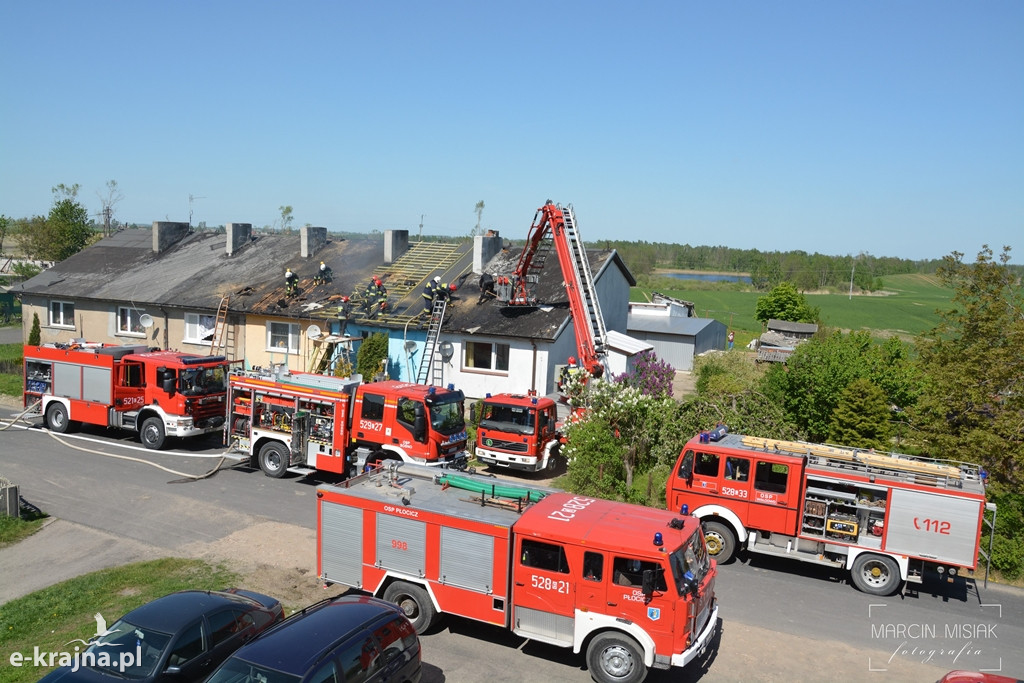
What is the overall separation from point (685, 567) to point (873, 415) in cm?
1244

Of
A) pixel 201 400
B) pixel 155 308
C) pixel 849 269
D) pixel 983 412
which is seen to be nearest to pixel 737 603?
pixel 983 412

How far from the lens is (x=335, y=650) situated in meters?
8.50

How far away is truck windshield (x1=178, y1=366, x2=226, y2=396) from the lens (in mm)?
22438

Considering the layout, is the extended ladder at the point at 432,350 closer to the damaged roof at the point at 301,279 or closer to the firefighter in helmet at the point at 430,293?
the firefighter in helmet at the point at 430,293

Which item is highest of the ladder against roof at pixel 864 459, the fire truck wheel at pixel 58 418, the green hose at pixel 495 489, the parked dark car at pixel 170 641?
the ladder against roof at pixel 864 459

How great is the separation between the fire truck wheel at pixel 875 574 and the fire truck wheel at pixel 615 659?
Answer: 20.3 feet

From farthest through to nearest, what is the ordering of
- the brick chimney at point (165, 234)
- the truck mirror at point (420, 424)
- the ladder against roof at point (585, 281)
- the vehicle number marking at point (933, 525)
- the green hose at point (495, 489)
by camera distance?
the brick chimney at point (165, 234) < the ladder against roof at point (585, 281) < the truck mirror at point (420, 424) < the vehicle number marking at point (933, 525) < the green hose at point (495, 489)

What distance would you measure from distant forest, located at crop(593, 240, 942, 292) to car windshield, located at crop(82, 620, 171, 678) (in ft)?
300

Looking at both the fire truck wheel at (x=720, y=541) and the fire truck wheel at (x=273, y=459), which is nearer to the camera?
the fire truck wheel at (x=720, y=541)

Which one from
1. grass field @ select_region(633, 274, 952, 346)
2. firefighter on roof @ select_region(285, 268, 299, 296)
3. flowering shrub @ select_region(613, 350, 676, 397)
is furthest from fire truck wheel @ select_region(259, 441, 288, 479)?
grass field @ select_region(633, 274, 952, 346)

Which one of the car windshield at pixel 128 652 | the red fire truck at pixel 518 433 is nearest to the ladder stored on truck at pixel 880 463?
the red fire truck at pixel 518 433

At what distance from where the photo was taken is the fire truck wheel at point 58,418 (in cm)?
2422

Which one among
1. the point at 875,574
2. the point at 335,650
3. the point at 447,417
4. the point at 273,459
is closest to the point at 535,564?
the point at 335,650

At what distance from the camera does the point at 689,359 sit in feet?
146
